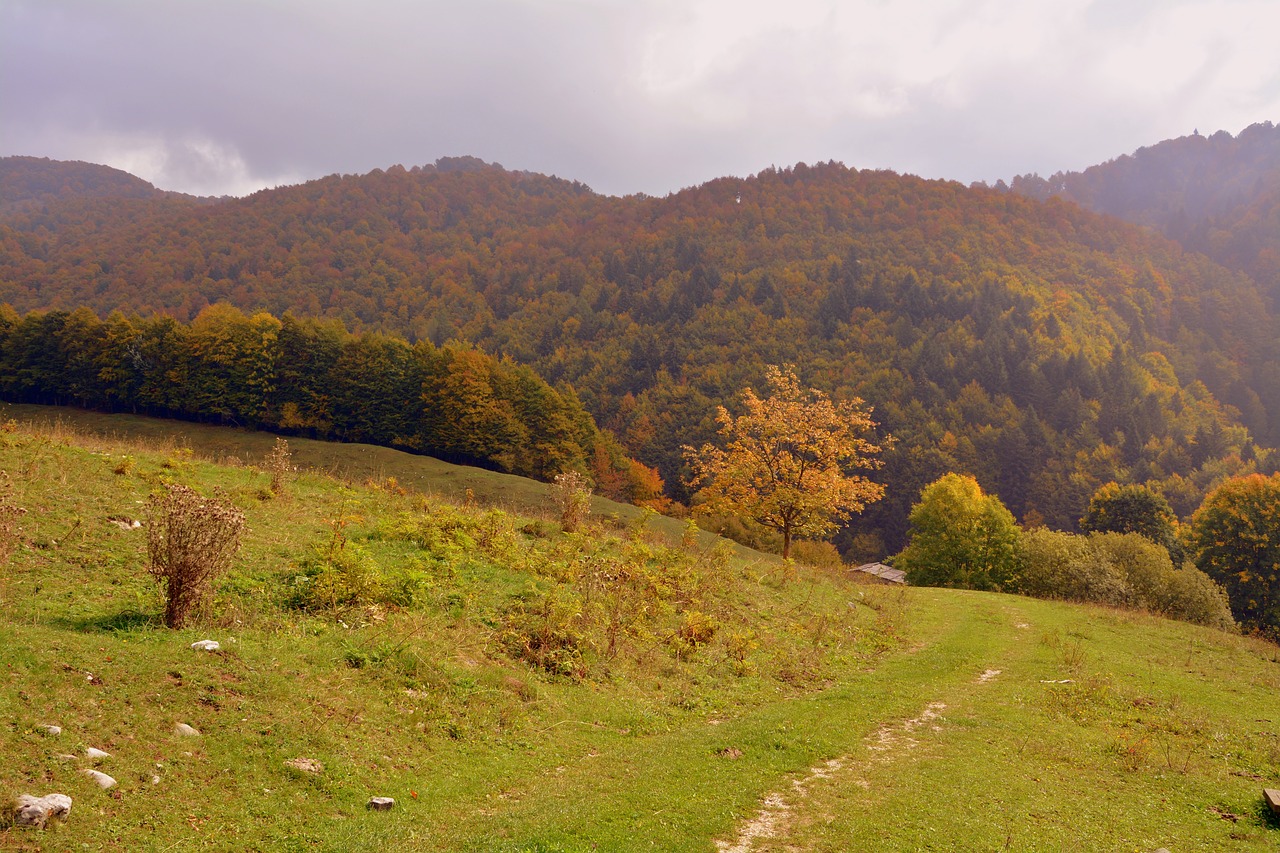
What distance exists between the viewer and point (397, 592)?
42.2 ft

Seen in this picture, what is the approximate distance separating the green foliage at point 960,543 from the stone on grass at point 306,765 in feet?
162

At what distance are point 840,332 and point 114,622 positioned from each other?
163 metres

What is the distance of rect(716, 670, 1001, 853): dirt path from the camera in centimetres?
758

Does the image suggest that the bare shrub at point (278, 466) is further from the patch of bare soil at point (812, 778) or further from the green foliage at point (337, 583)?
the patch of bare soil at point (812, 778)

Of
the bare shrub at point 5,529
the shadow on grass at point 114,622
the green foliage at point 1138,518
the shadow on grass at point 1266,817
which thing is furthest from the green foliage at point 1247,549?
the bare shrub at point 5,529

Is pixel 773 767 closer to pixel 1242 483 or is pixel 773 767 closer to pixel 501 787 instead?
pixel 501 787

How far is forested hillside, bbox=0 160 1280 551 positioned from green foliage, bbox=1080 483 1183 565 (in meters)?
44.0

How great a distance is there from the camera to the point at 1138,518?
62719 millimetres

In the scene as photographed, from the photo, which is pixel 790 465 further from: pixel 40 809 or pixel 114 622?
pixel 40 809

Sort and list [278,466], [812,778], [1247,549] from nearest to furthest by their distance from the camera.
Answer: [812,778] → [278,466] → [1247,549]

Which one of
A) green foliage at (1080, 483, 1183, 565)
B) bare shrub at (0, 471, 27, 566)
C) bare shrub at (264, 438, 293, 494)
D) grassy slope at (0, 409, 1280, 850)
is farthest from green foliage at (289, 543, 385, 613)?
green foliage at (1080, 483, 1183, 565)

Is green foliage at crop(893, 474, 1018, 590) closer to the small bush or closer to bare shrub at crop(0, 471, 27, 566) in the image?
the small bush

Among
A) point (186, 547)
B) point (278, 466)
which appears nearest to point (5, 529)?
point (186, 547)

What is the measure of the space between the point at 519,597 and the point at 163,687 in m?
7.91
